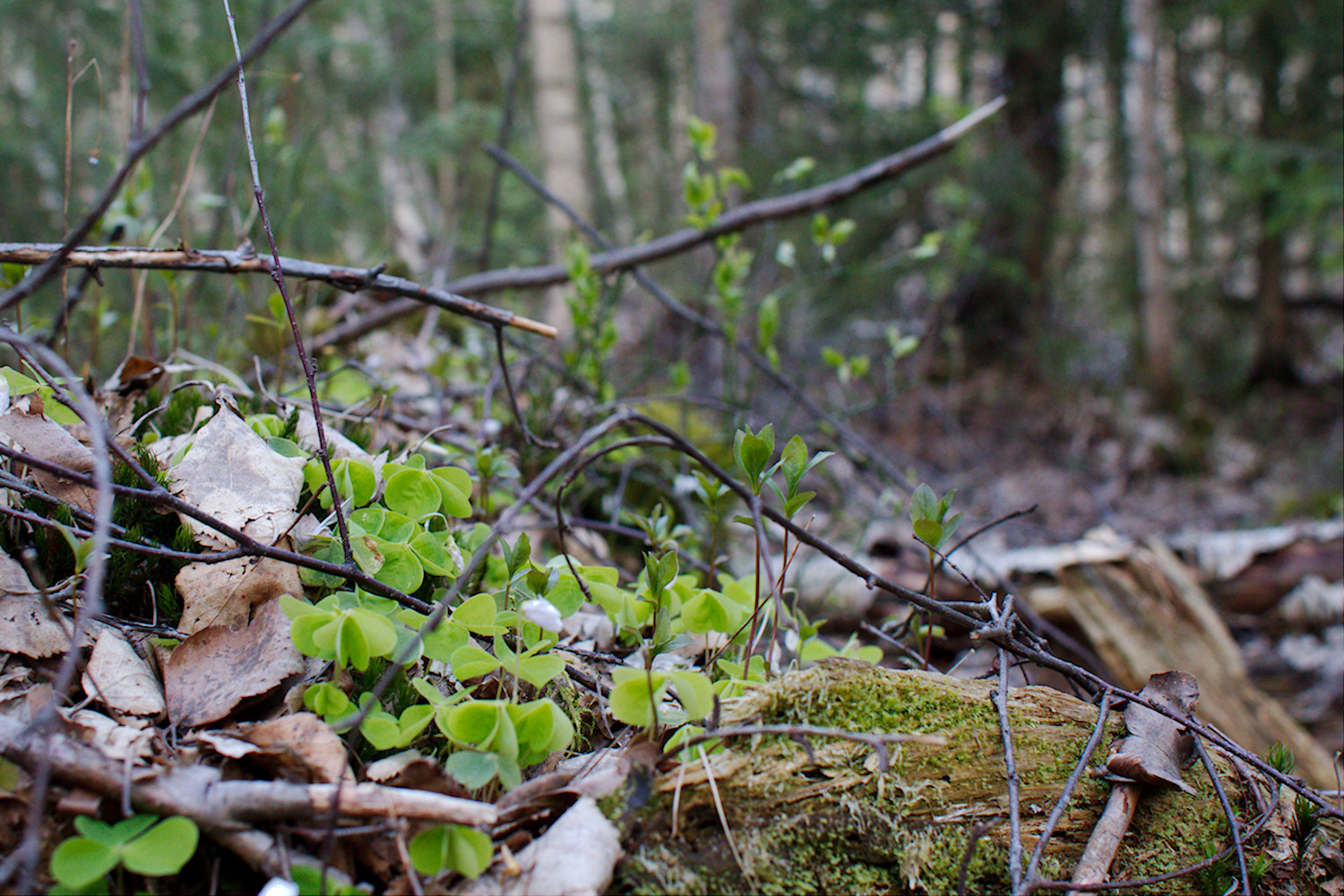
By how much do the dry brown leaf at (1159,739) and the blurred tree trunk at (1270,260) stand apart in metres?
9.41

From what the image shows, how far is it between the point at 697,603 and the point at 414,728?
0.47m

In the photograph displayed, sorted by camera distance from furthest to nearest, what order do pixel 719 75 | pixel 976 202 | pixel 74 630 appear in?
pixel 976 202
pixel 719 75
pixel 74 630


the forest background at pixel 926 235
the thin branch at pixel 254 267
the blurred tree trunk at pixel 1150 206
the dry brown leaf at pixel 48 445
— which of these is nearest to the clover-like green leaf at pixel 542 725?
the thin branch at pixel 254 267

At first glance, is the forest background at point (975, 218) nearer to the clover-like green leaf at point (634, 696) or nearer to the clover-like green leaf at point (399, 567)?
the clover-like green leaf at point (399, 567)

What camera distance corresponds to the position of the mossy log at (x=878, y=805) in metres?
1.01

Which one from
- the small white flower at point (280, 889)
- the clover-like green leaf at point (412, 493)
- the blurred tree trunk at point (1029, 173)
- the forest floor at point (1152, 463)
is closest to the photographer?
A: the small white flower at point (280, 889)

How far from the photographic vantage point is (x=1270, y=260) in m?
9.00

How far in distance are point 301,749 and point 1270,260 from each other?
11.5 meters

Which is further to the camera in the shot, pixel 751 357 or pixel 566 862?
pixel 751 357

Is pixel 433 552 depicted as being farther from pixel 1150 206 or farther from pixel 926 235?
pixel 1150 206

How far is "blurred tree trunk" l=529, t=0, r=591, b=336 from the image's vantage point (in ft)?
21.6

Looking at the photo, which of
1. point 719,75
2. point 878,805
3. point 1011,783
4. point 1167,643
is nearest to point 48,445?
point 878,805

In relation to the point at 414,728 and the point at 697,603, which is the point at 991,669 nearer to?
the point at 697,603

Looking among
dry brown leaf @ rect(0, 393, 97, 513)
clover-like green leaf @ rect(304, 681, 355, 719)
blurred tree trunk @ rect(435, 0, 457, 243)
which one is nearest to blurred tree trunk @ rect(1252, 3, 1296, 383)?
clover-like green leaf @ rect(304, 681, 355, 719)
